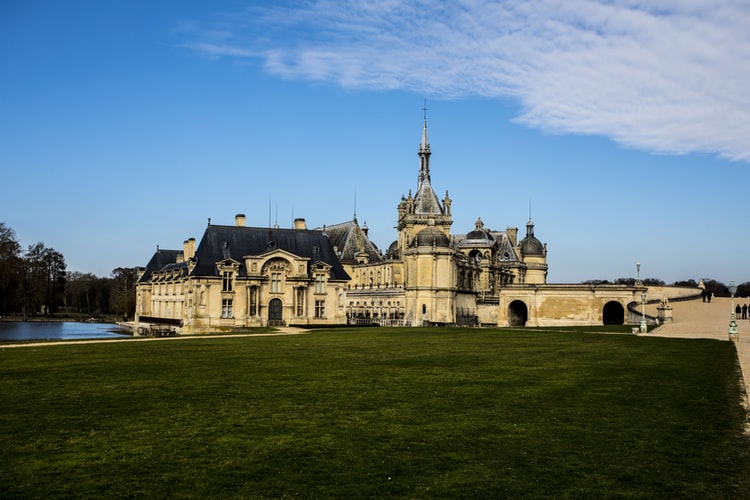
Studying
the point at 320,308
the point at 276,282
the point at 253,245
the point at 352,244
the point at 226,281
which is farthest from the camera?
the point at 352,244

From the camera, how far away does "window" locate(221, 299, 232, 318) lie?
2613 inches

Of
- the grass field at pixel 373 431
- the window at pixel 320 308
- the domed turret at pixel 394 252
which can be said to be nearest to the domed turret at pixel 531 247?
A: the domed turret at pixel 394 252

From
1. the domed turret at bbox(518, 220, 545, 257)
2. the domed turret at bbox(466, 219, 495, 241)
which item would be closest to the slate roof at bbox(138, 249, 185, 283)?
the domed turret at bbox(466, 219, 495, 241)

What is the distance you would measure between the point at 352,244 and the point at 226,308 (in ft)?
127

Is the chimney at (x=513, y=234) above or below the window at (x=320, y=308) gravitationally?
above

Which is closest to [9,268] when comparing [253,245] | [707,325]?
[253,245]

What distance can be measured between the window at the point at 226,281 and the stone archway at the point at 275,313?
4.04 m

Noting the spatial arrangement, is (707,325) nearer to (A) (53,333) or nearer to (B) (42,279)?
(A) (53,333)

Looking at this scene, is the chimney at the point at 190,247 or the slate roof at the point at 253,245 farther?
the chimney at the point at 190,247

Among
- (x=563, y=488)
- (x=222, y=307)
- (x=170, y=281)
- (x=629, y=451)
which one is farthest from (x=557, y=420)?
(x=170, y=281)

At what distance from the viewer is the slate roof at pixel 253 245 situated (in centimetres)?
6706

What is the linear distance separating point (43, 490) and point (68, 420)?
4432mm

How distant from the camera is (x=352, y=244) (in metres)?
103

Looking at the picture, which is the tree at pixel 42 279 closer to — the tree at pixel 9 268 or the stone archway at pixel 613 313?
the tree at pixel 9 268
